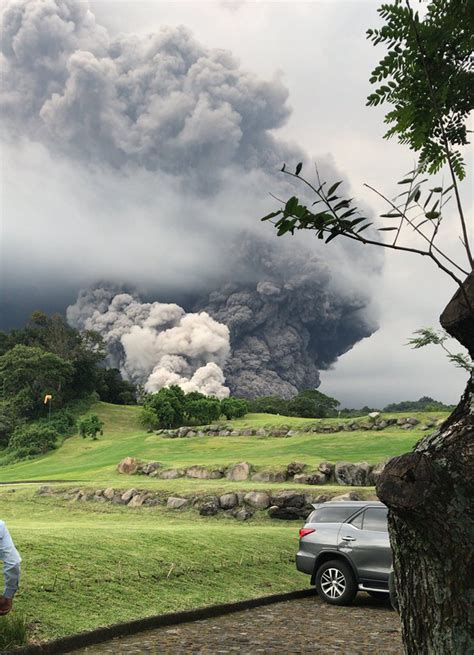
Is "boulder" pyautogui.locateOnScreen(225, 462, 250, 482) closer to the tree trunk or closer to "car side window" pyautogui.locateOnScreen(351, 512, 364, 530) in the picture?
"car side window" pyautogui.locateOnScreen(351, 512, 364, 530)

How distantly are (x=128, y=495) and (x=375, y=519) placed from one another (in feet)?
50.0

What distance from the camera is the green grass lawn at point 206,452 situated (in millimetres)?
31525

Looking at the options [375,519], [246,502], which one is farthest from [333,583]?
[246,502]

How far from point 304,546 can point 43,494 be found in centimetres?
1845

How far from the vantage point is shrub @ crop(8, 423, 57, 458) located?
186ft

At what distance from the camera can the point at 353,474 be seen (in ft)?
81.4

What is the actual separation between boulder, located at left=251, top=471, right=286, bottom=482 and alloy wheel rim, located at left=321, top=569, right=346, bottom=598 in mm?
14633

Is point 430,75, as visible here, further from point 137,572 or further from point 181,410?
point 181,410

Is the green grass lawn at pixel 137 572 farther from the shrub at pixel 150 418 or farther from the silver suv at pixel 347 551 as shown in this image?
the shrub at pixel 150 418

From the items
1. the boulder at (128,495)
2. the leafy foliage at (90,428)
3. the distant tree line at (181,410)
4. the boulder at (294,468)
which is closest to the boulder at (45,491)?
the boulder at (128,495)

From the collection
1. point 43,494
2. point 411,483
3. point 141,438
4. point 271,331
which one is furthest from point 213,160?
point 411,483

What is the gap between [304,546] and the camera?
38.7 feet

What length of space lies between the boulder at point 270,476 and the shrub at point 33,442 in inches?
1386

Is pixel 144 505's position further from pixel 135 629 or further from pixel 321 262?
pixel 321 262
